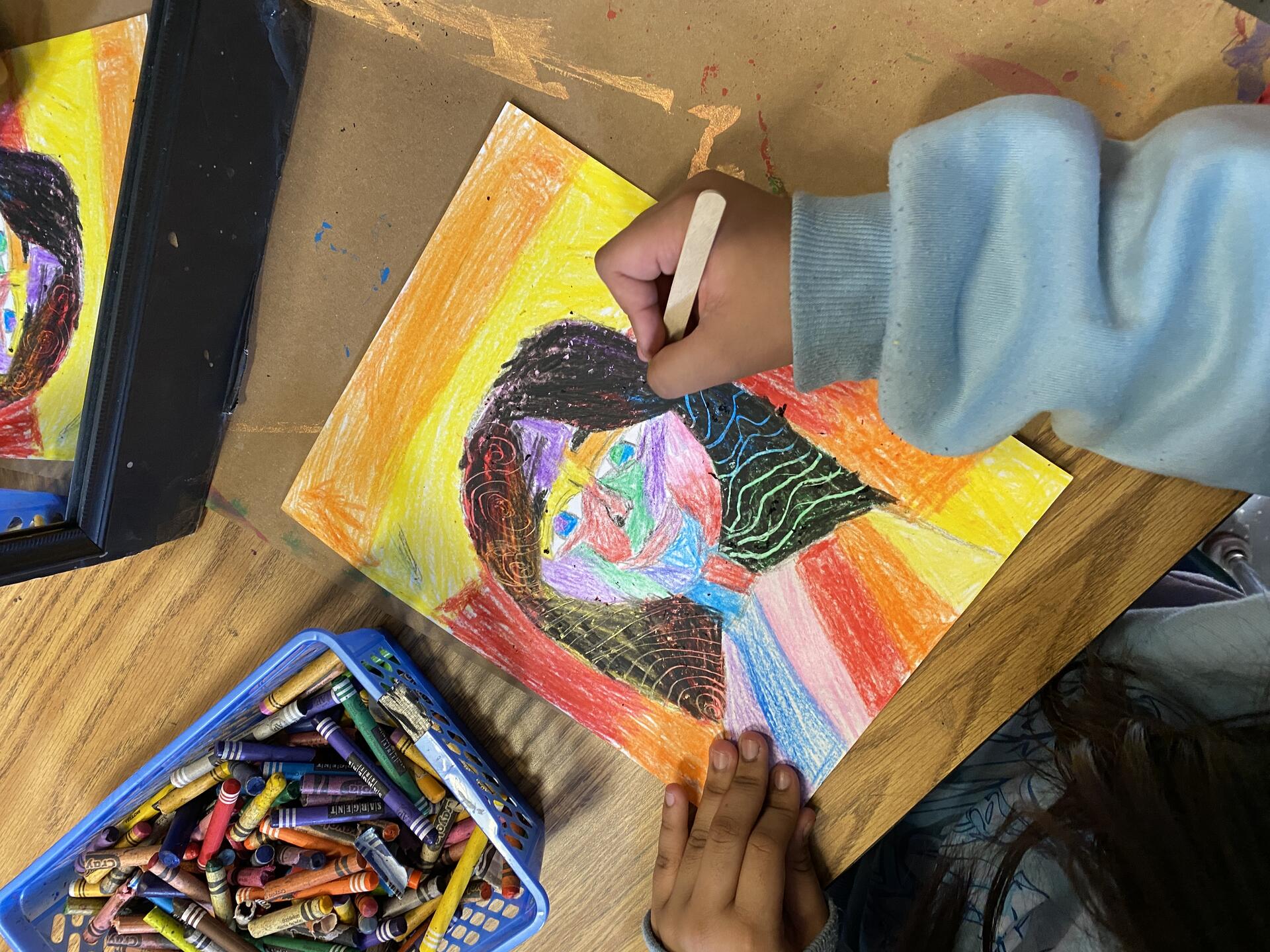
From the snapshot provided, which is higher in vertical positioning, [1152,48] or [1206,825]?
[1152,48]

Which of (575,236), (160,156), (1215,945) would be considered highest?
(160,156)

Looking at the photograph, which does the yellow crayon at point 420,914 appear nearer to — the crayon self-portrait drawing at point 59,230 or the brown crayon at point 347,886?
the brown crayon at point 347,886

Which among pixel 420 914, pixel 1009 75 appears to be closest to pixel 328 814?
pixel 420 914

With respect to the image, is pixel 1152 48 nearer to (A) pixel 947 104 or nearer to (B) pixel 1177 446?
(A) pixel 947 104

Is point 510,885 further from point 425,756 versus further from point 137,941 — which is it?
point 137,941

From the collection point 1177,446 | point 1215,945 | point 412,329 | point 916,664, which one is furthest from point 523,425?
point 1215,945

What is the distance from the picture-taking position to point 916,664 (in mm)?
574

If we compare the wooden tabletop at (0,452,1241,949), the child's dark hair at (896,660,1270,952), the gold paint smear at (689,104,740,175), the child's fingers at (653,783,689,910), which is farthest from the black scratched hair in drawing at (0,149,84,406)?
the child's dark hair at (896,660,1270,952)

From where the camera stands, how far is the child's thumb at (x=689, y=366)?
0.54m

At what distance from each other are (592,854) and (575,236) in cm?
56

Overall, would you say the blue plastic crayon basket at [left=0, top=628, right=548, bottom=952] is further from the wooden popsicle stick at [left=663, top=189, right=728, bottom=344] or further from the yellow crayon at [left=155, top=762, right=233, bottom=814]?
the wooden popsicle stick at [left=663, top=189, right=728, bottom=344]

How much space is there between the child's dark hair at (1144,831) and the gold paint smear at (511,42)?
606mm

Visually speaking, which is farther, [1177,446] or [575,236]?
[575,236]

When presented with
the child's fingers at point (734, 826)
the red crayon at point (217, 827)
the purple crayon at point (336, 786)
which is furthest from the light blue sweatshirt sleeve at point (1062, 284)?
the red crayon at point (217, 827)
